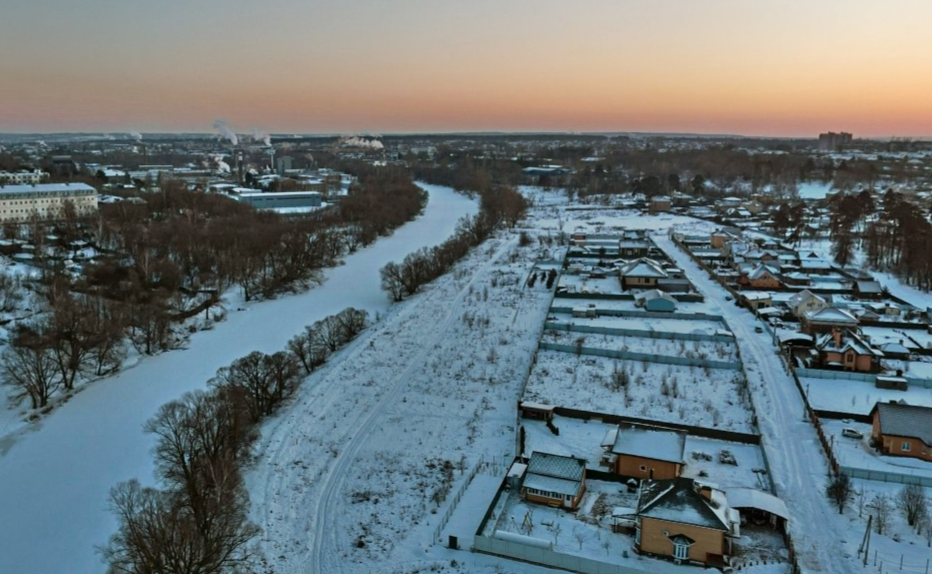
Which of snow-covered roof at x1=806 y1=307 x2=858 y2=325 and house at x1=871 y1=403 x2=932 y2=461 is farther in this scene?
snow-covered roof at x1=806 y1=307 x2=858 y2=325

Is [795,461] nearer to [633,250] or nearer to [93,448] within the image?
[93,448]

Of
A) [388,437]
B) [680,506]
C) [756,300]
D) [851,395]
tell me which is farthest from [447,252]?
[680,506]

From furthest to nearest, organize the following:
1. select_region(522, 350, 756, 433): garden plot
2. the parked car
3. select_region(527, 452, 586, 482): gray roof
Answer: select_region(522, 350, 756, 433): garden plot < the parked car < select_region(527, 452, 586, 482): gray roof

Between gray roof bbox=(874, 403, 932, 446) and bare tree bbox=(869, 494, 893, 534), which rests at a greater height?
gray roof bbox=(874, 403, 932, 446)

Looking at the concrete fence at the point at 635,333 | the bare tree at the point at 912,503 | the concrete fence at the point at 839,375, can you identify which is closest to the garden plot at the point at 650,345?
the concrete fence at the point at 635,333

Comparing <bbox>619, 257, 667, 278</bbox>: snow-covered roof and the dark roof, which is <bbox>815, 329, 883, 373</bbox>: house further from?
the dark roof

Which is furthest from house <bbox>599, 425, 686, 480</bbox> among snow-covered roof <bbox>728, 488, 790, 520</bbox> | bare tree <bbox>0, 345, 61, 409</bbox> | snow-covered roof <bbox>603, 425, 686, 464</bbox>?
bare tree <bbox>0, 345, 61, 409</bbox>

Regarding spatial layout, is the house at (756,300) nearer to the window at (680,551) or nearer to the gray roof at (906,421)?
the gray roof at (906,421)
